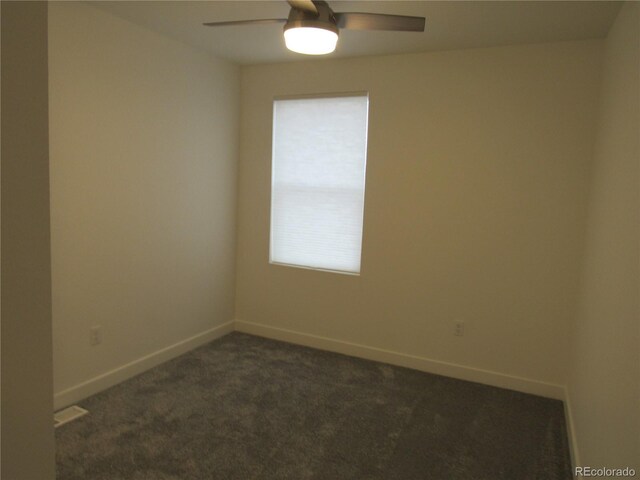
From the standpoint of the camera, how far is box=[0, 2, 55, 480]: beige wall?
74cm

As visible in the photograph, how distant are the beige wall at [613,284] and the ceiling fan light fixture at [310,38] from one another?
134 cm

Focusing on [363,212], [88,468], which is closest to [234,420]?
[88,468]

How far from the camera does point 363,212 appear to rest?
3.83m

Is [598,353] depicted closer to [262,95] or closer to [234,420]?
[234,420]

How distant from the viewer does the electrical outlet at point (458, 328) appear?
11.8ft

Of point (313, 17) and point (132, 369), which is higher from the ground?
point (313, 17)

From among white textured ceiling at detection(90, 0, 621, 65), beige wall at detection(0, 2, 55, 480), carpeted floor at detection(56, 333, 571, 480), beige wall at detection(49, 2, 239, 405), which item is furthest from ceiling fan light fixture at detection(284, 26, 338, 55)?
carpeted floor at detection(56, 333, 571, 480)

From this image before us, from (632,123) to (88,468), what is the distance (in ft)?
9.50

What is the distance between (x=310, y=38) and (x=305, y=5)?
187mm

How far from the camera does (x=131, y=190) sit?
3.24 metres

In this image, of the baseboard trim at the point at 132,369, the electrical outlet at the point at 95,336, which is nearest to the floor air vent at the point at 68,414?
the baseboard trim at the point at 132,369

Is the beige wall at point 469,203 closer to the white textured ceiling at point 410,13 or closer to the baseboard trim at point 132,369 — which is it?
the white textured ceiling at point 410,13

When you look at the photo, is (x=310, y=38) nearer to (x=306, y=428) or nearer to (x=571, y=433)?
(x=306, y=428)

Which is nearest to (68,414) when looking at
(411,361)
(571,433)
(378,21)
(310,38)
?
(411,361)
